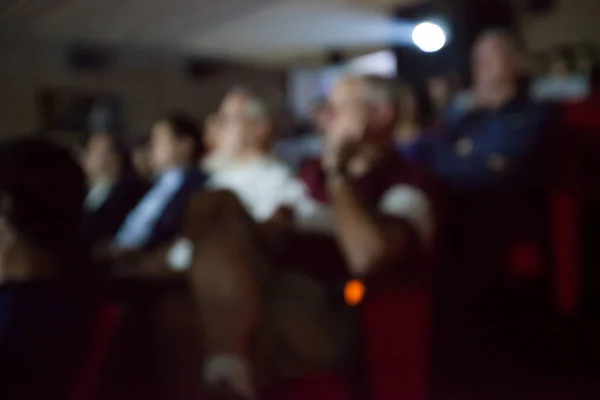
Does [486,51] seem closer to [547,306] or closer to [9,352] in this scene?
[547,306]

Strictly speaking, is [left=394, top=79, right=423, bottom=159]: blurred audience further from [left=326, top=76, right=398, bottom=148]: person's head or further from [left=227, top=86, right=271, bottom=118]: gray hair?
[left=227, top=86, right=271, bottom=118]: gray hair

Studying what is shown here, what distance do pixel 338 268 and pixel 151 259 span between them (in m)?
0.25

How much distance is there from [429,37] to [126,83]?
0.44m

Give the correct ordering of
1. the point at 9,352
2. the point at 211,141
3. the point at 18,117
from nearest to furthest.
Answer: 1. the point at 9,352
2. the point at 18,117
3. the point at 211,141

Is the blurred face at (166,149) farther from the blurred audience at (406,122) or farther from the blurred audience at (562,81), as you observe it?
the blurred audience at (562,81)

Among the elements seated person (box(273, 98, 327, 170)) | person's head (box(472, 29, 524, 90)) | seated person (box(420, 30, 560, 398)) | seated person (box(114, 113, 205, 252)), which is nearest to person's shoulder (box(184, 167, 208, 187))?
seated person (box(114, 113, 205, 252))

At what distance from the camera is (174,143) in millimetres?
868

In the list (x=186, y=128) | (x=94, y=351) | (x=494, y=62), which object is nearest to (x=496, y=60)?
(x=494, y=62)

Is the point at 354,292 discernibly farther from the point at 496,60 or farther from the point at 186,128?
the point at 496,60

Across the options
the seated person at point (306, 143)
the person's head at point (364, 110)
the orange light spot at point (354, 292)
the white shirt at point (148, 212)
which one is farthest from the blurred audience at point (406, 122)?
the white shirt at point (148, 212)

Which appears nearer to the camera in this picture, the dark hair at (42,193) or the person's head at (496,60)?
the dark hair at (42,193)

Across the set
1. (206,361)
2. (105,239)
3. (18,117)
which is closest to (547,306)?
(206,361)

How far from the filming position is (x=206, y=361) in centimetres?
75

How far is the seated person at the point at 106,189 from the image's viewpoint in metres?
0.76
